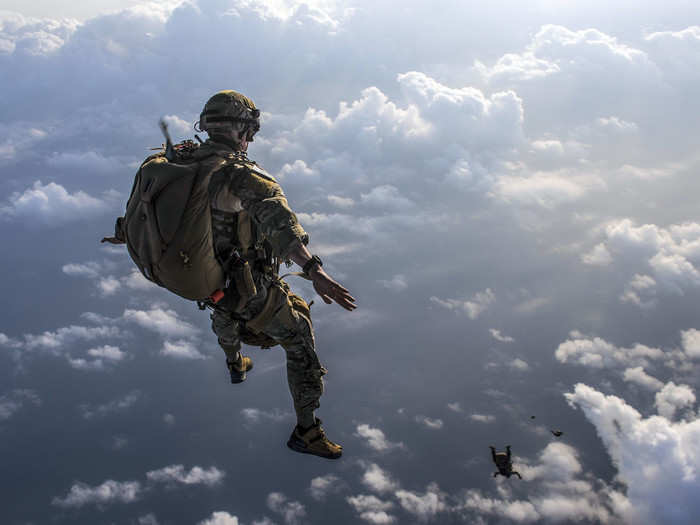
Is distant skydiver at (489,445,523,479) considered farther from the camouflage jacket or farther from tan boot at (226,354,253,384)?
the camouflage jacket

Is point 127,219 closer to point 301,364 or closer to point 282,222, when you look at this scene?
point 282,222

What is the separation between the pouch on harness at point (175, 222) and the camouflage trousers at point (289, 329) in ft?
3.29

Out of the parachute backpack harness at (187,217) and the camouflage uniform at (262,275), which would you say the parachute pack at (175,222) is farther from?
the camouflage uniform at (262,275)

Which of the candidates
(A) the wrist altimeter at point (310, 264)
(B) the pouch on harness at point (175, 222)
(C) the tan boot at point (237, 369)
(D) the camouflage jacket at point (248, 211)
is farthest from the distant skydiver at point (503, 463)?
(A) the wrist altimeter at point (310, 264)

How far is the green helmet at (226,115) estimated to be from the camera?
6559 mm

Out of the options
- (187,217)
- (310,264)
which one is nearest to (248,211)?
(187,217)

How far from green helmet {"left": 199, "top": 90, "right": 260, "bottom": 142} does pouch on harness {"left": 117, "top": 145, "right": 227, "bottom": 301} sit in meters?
0.57

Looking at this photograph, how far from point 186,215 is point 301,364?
9.40 ft

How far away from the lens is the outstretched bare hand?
4727 mm

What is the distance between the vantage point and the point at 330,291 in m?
4.86

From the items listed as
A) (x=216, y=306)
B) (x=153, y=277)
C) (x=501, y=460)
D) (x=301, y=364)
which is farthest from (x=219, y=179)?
(x=501, y=460)

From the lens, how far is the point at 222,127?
6559mm

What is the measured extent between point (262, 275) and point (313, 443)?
2564 mm

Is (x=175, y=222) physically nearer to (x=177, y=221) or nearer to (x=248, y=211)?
(x=177, y=221)
